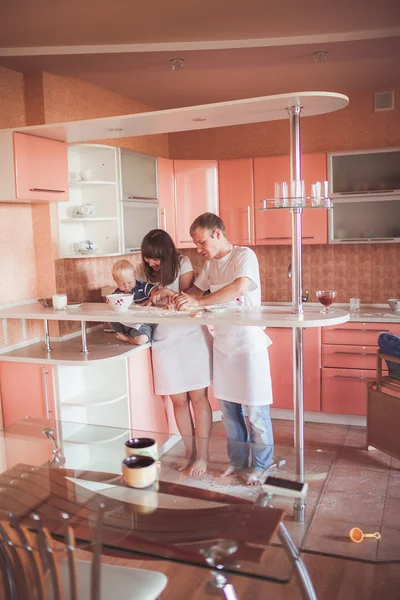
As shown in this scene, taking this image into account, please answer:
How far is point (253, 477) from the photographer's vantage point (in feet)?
5.69

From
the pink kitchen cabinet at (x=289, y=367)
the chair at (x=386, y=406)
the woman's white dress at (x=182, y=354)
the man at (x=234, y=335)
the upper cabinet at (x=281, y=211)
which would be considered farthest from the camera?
the upper cabinet at (x=281, y=211)

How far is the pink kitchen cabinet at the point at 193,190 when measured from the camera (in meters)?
5.03

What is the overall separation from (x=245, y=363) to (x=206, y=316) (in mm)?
493

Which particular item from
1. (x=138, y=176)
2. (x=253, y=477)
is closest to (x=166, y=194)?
(x=138, y=176)

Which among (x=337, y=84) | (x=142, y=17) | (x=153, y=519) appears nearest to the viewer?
(x=153, y=519)

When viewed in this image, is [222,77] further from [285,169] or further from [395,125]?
[395,125]

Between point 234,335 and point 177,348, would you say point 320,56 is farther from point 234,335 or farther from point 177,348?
point 177,348

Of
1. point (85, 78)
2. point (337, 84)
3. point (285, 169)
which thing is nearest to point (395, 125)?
point (337, 84)

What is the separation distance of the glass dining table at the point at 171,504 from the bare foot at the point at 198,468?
22mm

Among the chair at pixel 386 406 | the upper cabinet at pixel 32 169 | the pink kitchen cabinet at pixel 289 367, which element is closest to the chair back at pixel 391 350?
the chair at pixel 386 406

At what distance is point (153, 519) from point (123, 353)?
6.15 feet

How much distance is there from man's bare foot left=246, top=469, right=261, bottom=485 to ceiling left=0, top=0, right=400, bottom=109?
213 centimetres

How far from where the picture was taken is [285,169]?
16.0 feet

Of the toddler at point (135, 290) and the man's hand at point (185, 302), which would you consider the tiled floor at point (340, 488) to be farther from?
the toddler at point (135, 290)
